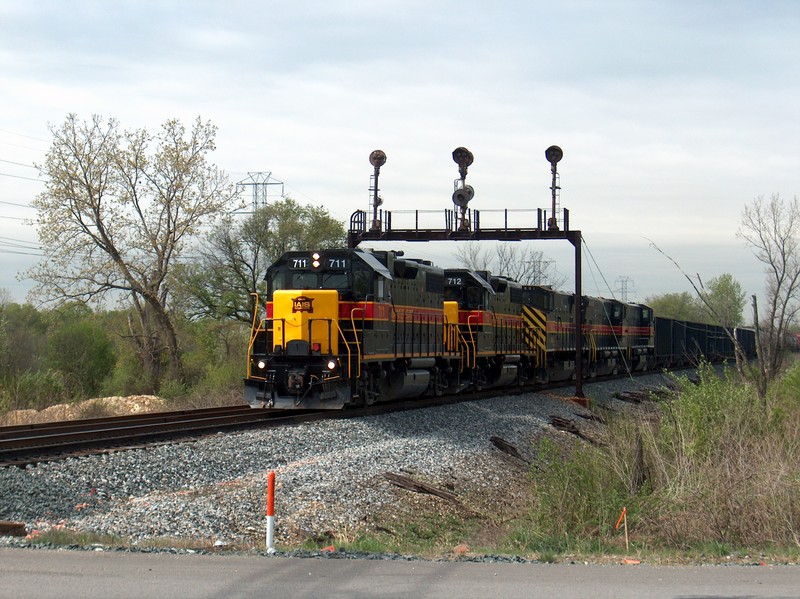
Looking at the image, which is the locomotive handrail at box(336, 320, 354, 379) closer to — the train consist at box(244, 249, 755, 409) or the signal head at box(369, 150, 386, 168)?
the train consist at box(244, 249, 755, 409)

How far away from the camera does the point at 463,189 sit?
27188 millimetres

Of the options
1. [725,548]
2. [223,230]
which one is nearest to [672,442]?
[725,548]

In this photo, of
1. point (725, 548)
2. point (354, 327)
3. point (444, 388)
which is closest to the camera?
point (725, 548)

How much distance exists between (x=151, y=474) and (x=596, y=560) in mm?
5998

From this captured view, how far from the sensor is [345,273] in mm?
18188

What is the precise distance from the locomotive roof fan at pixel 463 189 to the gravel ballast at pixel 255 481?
400 inches

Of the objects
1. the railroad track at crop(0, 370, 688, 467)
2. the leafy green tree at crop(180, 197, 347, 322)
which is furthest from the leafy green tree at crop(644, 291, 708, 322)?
the railroad track at crop(0, 370, 688, 467)

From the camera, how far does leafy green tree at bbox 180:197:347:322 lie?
47.1 meters

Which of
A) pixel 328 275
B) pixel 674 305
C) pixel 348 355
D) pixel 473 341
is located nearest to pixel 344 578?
pixel 348 355

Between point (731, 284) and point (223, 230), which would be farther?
point (731, 284)

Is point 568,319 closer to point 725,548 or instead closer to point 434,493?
point 434,493

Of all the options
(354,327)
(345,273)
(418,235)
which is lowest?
(354,327)

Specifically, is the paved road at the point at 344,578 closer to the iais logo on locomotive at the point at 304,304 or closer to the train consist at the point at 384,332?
the train consist at the point at 384,332

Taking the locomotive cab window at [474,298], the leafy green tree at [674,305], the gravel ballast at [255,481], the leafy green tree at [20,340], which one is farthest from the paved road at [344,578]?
the leafy green tree at [674,305]
